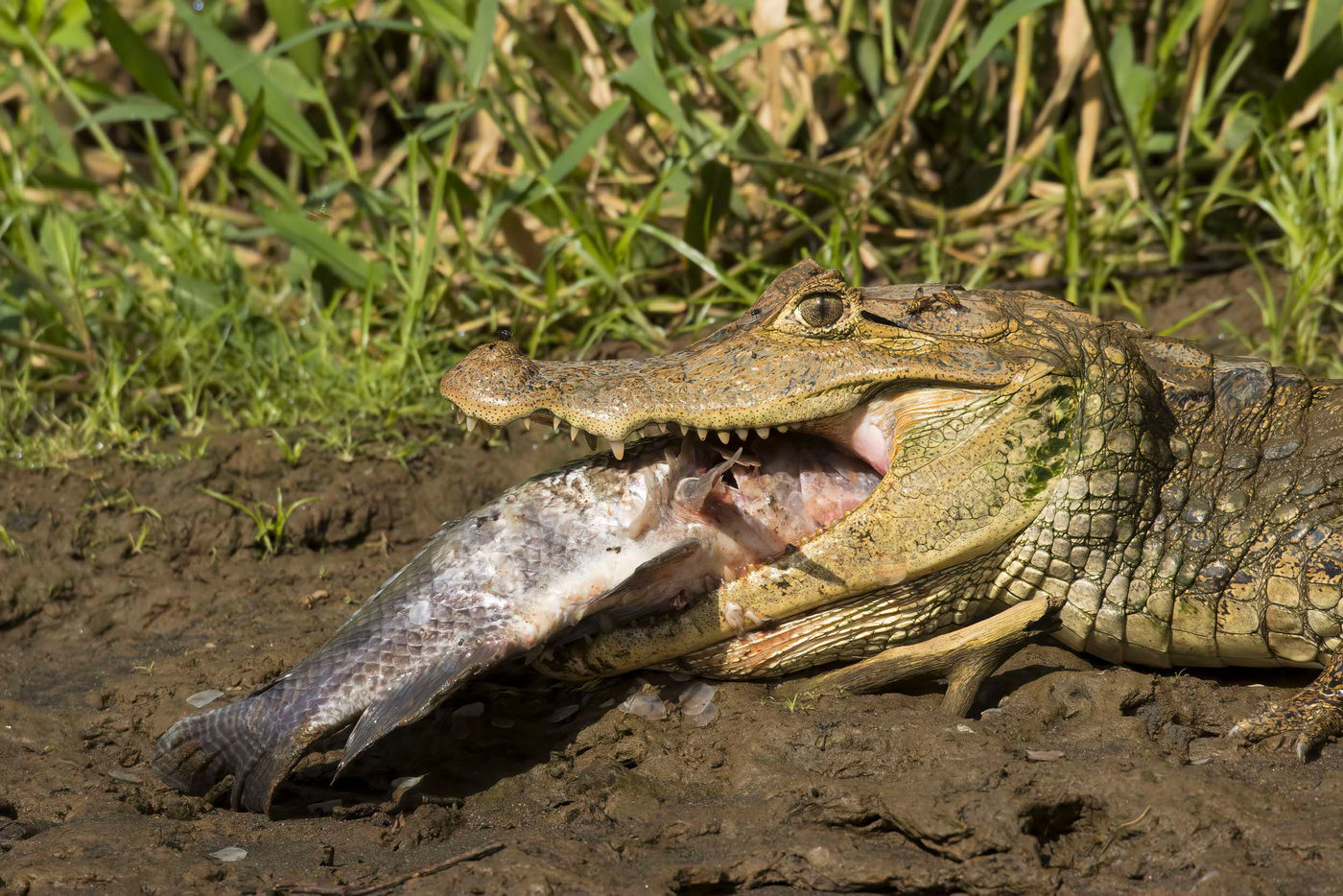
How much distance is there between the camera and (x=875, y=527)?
2.92 m

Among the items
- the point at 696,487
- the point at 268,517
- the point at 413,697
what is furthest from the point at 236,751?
the point at 268,517

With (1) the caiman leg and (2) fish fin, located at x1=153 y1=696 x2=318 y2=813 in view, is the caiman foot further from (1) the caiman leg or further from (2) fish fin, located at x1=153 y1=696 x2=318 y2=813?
(2) fish fin, located at x1=153 y1=696 x2=318 y2=813

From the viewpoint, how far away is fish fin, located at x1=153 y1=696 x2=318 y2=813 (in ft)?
8.94

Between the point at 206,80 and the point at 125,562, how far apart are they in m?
2.97

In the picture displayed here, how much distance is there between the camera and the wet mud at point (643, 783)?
2.43m

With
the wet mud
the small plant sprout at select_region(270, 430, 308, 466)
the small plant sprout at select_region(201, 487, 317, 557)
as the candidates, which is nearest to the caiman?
the wet mud

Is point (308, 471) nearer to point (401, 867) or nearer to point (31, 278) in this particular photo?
point (31, 278)

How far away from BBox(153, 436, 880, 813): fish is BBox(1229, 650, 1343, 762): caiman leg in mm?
1002

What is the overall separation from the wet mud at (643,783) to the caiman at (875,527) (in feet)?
0.38

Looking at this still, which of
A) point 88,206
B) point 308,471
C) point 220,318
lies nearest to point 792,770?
point 308,471

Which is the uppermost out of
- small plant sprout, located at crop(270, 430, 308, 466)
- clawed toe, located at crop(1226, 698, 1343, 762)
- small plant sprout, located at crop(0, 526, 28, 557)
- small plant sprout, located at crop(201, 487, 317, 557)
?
clawed toe, located at crop(1226, 698, 1343, 762)

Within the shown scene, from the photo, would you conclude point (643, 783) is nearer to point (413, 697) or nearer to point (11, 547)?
point (413, 697)

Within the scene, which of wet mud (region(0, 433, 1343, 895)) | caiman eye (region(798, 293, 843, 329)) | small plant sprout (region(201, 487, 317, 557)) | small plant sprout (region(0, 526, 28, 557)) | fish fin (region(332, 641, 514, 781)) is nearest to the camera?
wet mud (region(0, 433, 1343, 895))

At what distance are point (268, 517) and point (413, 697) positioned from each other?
5.08ft
